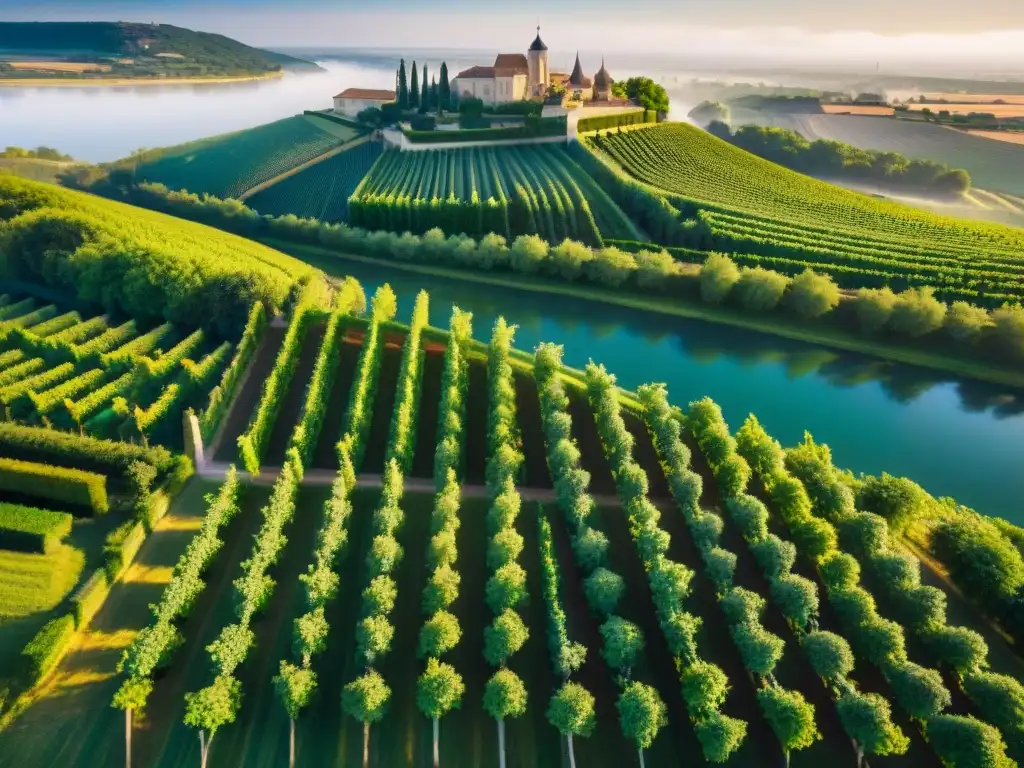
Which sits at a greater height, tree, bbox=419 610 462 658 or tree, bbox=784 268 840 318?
tree, bbox=784 268 840 318

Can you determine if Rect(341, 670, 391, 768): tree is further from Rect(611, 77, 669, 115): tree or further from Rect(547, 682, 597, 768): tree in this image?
Rect(611, 77, 669, 115): tree

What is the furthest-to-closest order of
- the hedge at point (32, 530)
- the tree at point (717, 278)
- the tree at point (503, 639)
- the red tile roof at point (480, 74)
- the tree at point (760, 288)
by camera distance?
the red tile roof at point (480, 74) < the tree at point (717, 278) < the tree at point (760, 288) < the hedge at point (32, 530) < the tree at point (503, 639)

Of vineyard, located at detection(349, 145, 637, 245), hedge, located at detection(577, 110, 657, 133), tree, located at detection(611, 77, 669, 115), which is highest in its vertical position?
tree, located at detection(611, 77, 669, 115)


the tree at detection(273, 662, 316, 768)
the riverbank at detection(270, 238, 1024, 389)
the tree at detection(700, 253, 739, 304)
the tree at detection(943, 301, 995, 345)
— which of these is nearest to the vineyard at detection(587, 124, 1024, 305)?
the tree at detection(943, 301, 995, 345)

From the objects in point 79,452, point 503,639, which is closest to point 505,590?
point 503,639

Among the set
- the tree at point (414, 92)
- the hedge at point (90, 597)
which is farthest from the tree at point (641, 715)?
the tree at point (414, 92)

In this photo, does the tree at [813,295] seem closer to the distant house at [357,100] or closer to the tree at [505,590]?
the tree at [505,590]
